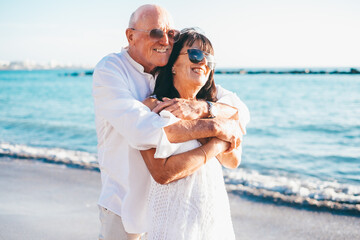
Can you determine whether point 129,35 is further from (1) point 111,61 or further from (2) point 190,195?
(2) point 190,195

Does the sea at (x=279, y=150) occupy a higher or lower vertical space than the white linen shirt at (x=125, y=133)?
lower

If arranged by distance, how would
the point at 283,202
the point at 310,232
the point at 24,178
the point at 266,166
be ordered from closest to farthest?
the point at 310,232 < the point at 283,202 < the point at 24,178 < the point at 266,166

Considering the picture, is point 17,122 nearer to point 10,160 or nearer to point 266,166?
point 10,160

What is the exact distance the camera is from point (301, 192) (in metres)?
5.91

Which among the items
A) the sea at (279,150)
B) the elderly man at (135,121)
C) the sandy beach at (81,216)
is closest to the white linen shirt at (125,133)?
the elderly man at (135,121)

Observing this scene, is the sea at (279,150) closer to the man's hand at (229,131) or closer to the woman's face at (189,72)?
A: the man's hand at (229,131)

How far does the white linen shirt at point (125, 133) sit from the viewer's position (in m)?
2.03

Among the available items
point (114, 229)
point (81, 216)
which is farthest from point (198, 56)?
point (81, 216)

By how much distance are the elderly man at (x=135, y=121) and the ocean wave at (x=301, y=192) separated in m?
3.27

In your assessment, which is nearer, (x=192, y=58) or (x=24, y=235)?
(x=192, y=58)

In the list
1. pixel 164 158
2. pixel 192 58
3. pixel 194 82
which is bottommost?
pixel 164 158

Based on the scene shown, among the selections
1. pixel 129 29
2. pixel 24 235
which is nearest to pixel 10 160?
pixel 24 235

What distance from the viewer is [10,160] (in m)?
7.54

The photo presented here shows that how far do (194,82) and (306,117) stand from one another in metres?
16.7
